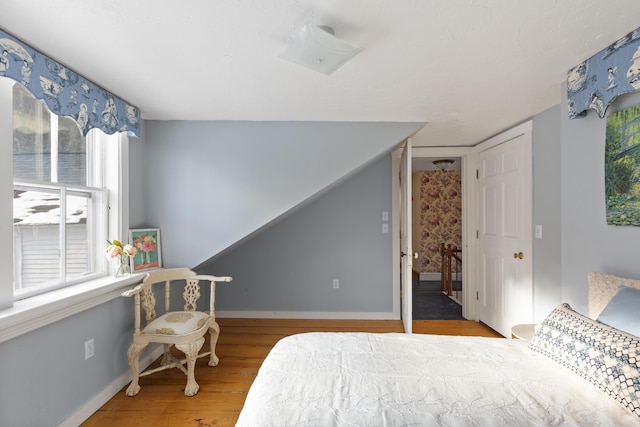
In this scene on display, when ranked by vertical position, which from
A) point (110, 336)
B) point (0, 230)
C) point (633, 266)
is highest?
point (0, 230)

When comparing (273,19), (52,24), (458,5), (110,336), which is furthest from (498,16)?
(110,336)

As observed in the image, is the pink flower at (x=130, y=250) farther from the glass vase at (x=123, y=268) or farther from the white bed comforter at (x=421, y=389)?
the white bed comforter at (x=421, y=389)

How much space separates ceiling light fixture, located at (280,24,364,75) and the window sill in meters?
1.75

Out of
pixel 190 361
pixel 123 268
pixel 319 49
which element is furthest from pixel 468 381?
A: pixel 123 268

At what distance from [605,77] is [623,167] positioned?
0.46 m

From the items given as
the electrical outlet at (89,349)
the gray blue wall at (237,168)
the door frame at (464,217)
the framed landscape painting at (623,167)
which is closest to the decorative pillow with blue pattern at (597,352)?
the framed landscape painting at (623,167)

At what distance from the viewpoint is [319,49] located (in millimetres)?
1360

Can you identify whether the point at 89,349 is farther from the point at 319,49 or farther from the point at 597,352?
the point at 597,352

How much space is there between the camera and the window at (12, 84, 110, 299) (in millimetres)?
1607

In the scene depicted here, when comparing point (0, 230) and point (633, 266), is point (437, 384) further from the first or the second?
point (0, 230)

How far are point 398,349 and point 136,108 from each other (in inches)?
98.2

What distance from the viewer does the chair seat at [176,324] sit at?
2070 millimetres

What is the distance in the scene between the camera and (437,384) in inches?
45.3

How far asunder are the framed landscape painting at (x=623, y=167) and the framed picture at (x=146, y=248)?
308cm
